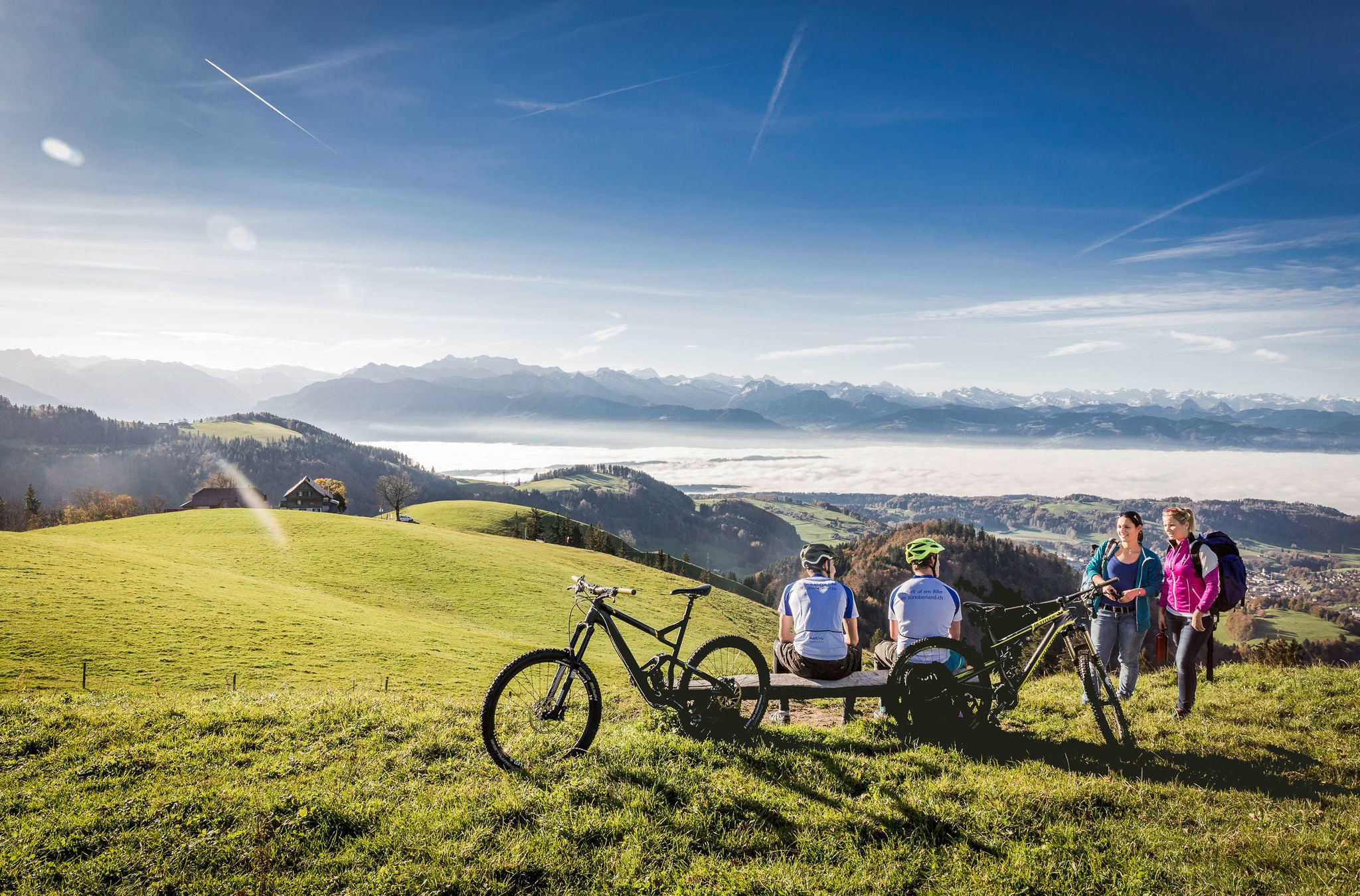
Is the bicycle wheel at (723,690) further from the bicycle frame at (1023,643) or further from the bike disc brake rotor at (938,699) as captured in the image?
the bicycle frame at (1023,643)

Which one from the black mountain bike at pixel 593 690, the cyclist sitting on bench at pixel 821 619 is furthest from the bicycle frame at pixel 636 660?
the cyclist sitting on bench at pixel 821 619

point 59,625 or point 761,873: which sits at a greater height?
point 761,873

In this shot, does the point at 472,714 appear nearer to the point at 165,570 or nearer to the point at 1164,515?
the point at 1164,515

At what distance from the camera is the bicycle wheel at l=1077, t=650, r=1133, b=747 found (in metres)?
8.37

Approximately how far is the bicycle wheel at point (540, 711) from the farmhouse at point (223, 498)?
A: 433ft

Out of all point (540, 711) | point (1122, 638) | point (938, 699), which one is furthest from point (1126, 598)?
point (540, 711)

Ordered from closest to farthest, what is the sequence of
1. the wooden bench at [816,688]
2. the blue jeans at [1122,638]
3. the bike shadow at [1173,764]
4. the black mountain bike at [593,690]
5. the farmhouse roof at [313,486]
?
the bike shadow at [1173,764]
the black mountain bike at [593,690]
the wooden bench at [816,688]
the blue jeans at [1122,638]
the farmhouse roof at [313,486]

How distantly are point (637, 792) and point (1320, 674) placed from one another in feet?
43.6

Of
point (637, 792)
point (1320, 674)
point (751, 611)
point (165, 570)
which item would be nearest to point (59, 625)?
point (165, 570)

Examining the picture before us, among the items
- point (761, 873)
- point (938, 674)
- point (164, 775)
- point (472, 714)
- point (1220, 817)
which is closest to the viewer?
point (761, 873)

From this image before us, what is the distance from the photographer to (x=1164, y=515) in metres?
10.3

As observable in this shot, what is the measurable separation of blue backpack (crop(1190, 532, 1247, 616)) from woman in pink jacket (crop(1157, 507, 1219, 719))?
0.04 m

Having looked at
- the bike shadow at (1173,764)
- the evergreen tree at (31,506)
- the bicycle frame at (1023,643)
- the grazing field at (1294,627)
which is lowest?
the grazing field at (1294,627)

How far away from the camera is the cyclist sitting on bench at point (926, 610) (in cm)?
859
